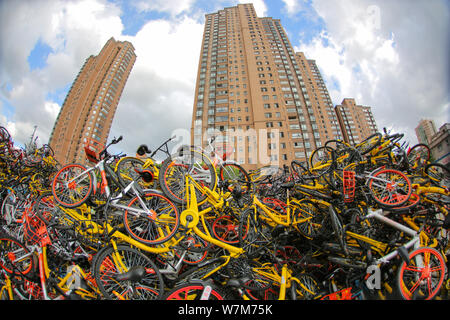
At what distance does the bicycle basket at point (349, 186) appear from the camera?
313cm

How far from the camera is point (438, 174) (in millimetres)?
3516

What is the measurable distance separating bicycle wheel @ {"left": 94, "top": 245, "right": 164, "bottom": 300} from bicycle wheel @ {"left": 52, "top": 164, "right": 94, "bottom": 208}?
4.05 ft

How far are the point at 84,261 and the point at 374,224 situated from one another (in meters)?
5.24

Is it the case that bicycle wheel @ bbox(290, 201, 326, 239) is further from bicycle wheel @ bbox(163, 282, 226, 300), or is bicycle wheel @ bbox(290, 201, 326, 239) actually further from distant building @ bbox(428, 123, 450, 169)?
distant building @ bbox(428, 123, 450, 169)

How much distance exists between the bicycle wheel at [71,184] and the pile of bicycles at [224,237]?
26 mm

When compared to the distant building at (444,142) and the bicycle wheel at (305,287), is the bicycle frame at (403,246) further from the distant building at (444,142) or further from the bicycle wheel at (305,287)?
the distant building at (444,142)

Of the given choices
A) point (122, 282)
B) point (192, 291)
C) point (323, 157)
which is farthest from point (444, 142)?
point (122, 282)

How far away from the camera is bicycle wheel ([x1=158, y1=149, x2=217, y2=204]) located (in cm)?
335

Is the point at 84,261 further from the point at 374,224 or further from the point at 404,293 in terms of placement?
the point at 374,224

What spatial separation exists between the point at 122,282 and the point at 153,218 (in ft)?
2.97

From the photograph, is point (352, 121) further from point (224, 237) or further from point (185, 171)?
point (185, 171)

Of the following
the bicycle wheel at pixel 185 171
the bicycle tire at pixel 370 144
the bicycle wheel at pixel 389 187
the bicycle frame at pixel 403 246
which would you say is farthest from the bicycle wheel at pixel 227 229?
the bicycle tire at pixel 370 144

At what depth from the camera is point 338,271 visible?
114 inches
